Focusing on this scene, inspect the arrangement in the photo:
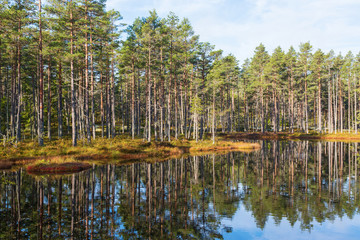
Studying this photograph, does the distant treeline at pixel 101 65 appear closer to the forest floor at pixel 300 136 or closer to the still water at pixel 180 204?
the forest floor at pixel 300 136

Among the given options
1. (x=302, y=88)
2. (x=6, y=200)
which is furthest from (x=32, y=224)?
(x=302, y=88)

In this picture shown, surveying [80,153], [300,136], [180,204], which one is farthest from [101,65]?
[300,136]

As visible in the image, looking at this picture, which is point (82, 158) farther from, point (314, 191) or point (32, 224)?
point (314, 191)

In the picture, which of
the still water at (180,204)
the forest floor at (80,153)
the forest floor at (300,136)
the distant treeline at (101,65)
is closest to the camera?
the still water at (180,204)

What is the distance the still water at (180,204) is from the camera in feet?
30.0

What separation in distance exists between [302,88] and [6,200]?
68720mm

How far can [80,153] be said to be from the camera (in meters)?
25.6

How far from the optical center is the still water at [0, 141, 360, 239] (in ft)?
30.0

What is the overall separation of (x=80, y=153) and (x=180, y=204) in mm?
17085

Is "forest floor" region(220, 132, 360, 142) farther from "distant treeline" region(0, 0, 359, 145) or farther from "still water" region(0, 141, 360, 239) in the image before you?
"still water" region(0, 141, 360, 239)

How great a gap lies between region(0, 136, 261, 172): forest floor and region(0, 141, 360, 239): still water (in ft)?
8.24

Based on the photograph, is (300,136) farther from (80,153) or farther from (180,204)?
(180,204)

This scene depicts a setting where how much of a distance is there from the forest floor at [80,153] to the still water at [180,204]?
8.24 ft

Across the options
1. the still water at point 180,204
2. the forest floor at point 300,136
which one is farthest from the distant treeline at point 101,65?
the still water at point 180,204
